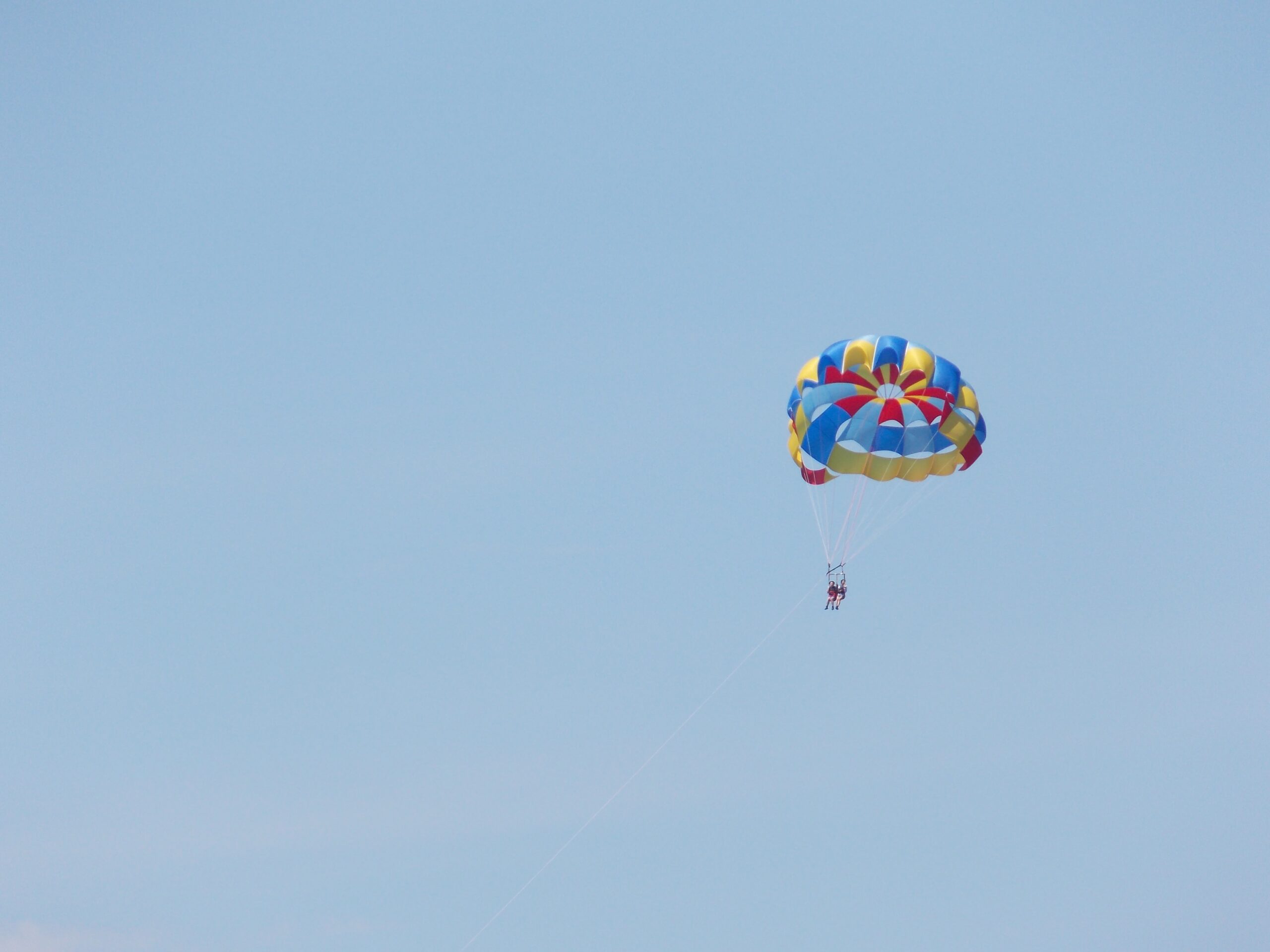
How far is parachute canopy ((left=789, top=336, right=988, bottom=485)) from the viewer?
5731cm

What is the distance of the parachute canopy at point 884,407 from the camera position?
57.3 meters

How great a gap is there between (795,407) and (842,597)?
428 centimetres

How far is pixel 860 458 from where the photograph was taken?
194 ft

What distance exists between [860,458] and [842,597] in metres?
3.08

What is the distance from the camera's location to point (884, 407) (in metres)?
57.9

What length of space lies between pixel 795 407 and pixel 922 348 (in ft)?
10.2

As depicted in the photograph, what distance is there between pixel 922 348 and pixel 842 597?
5.77 meters

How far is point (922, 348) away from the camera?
57.6 m

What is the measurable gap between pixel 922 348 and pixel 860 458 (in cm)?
301

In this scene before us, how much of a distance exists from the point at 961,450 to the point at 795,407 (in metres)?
3.73

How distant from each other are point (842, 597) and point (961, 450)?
413 cm

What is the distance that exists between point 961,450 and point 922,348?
2575 millimetres

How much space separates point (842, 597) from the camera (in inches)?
2320
